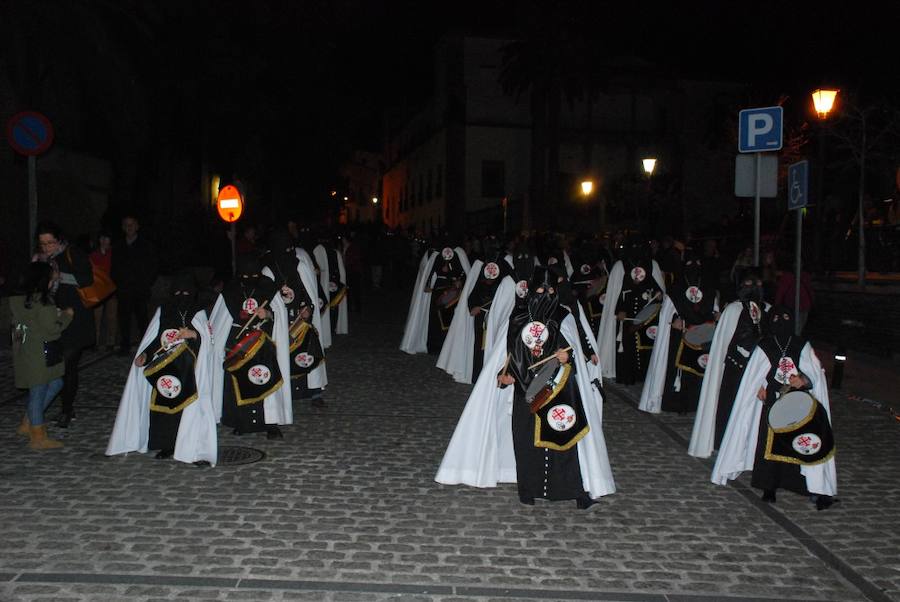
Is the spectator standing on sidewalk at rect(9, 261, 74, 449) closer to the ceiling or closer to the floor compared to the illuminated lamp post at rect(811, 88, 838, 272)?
closer to the floor

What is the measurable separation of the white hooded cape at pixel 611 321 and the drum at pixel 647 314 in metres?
0.54

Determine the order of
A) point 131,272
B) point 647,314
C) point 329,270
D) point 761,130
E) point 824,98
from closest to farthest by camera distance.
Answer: point 761,130
point 647,314
point 131,272
point 824,98
point 329,270

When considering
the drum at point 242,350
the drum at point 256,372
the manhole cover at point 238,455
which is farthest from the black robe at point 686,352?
the manhole cover at point 238,455

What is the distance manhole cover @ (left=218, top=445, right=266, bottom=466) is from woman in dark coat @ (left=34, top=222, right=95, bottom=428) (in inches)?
65.8

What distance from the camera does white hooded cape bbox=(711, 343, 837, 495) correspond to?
6285mm

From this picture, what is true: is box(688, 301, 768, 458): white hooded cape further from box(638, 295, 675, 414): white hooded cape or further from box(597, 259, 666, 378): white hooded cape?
box(597, 259, 666, 378): white hooded cape

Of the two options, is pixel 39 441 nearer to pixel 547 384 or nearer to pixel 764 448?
pixel 547 384

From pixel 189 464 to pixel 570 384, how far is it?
318 cm

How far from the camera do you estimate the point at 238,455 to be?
7.43 metres

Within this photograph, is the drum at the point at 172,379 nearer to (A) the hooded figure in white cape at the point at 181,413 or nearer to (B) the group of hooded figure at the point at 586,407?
(A) the hooded figure in white cape at the point at 181,413

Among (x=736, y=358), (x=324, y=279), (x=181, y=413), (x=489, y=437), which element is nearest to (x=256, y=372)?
(x=181, y=413)

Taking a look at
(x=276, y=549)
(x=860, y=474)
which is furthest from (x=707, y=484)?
(x=276, y=549)

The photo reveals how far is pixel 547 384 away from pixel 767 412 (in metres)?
1.68

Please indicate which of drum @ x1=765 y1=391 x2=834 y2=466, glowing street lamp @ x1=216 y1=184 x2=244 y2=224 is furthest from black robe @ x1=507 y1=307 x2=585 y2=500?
glowing street lamp @ x1=216 y1=184 x2=244 y2=224
